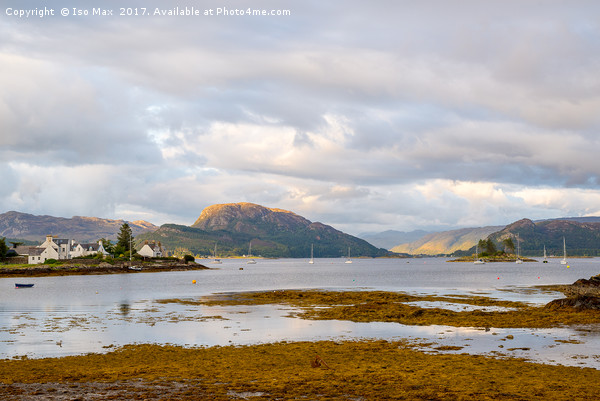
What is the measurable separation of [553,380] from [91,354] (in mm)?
25486

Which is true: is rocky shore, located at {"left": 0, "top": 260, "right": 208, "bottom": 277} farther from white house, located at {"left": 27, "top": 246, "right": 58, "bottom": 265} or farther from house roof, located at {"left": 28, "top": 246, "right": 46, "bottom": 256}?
house roof, located at {"left": 28, "top": 246, "right": 46, "bottom": 256}

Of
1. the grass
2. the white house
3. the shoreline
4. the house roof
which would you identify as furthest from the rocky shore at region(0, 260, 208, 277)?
the grass

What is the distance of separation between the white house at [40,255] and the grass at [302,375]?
179 m

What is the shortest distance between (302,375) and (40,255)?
193 m

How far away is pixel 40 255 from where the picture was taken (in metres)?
192

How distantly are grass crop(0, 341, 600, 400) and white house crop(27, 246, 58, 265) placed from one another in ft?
586

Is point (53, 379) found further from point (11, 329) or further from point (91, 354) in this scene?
point (11, 329)

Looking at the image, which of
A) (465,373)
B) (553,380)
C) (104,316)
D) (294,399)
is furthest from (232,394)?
(104,316)

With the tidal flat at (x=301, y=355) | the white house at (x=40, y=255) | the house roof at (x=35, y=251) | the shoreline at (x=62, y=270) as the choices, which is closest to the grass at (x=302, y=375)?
the tidal flat at (x=301, y=355)

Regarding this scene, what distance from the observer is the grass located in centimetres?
2103

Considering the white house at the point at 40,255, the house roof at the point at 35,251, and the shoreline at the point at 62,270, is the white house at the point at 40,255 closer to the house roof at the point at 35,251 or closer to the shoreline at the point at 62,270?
the house roof at the point at 35,251

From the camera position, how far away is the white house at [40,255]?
188 m

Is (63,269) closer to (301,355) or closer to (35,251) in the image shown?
(35,251)

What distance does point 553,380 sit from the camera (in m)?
22.9
